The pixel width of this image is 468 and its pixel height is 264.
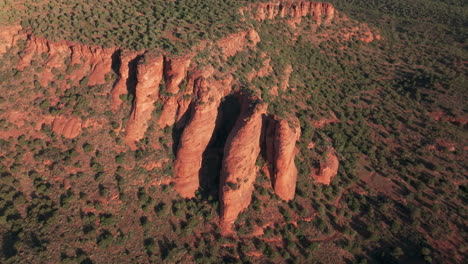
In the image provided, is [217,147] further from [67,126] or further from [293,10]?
[293,10]

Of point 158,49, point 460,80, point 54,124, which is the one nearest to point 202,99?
point 158,49

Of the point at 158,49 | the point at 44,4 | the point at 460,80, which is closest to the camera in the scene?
the point at 158,49

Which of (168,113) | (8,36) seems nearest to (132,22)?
(8,36)

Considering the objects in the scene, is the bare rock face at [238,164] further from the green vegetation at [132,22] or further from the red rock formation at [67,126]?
the red rock formation at [67,126]

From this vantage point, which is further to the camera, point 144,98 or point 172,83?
point 144,98

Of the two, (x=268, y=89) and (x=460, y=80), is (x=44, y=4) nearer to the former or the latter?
(x=268, y=89)

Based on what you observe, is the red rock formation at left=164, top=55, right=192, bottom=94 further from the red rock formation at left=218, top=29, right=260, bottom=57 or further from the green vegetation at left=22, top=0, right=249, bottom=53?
the red rock formation at left=218, top=29, right=260, bottom=57
